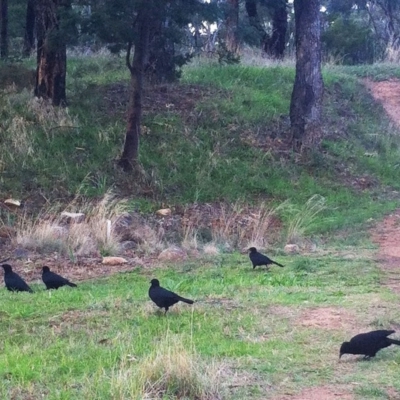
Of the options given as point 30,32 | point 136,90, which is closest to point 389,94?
point 30,32

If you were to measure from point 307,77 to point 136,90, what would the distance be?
5.26 metres

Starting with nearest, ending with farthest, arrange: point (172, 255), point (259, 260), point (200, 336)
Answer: point (200, 336)
point (259, 260)
point (172, 255)

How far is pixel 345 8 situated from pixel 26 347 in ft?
102

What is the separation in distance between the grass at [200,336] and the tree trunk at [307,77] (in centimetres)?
891

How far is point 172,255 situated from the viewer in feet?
44.1

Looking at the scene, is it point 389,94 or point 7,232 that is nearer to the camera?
point 7,232

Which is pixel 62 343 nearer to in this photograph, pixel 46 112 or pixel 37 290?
pixel 37 290

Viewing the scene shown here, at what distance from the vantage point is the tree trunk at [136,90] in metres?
16.5

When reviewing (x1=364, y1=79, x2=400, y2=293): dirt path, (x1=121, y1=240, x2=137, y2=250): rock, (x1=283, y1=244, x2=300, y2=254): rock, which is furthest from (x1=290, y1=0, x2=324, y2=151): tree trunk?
(x1=121, y1=240, x2=137, y2=250): rock

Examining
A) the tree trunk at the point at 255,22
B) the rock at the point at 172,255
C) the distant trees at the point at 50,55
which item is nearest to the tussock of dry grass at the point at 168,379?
the rock at the point at 172,255

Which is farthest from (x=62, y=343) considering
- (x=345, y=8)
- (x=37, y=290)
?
(x=345, y=8)

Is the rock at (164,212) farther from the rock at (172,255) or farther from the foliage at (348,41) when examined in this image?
the foliage at (348,41)

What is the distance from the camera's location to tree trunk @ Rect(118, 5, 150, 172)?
54.1 feet

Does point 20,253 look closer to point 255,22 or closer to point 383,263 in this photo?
point 383,263
